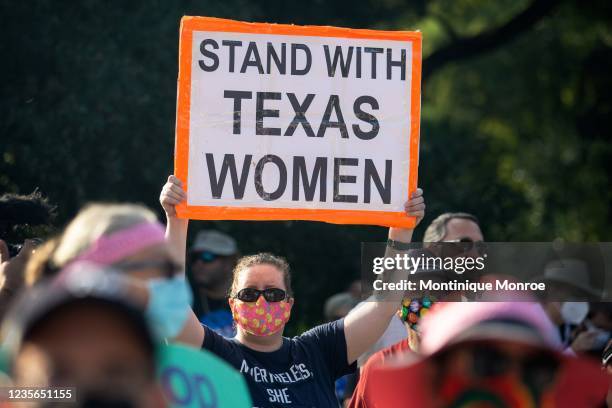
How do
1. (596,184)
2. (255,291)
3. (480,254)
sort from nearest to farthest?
(255,291) → (480,254) → (596,184)

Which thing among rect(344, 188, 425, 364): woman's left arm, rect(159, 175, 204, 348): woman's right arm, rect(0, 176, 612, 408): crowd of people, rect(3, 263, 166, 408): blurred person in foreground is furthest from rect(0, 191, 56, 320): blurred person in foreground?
rect(3, 263, 166, 408): blurred person in foreground

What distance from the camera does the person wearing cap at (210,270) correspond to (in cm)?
741

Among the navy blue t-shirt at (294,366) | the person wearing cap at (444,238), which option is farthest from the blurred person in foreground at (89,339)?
the person wearing cap at (444,238)

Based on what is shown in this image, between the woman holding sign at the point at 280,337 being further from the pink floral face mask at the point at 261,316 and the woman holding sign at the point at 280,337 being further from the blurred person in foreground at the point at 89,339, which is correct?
the blurred person in foreground at the point at 89,339

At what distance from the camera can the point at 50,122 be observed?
7852 mm

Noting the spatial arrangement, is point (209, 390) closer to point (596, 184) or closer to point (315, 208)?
point (315, 208)

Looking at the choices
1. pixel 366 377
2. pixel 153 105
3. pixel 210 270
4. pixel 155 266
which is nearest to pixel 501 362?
pixel 155 266

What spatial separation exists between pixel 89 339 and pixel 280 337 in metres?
2.83

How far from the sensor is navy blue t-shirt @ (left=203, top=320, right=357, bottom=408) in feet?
14.8

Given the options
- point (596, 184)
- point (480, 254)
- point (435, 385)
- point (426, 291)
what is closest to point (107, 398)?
point (435, 385)

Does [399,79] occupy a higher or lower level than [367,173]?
higher

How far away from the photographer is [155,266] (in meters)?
2.58

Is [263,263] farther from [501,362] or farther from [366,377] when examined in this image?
[501,362]

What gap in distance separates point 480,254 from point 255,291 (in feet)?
4.82
